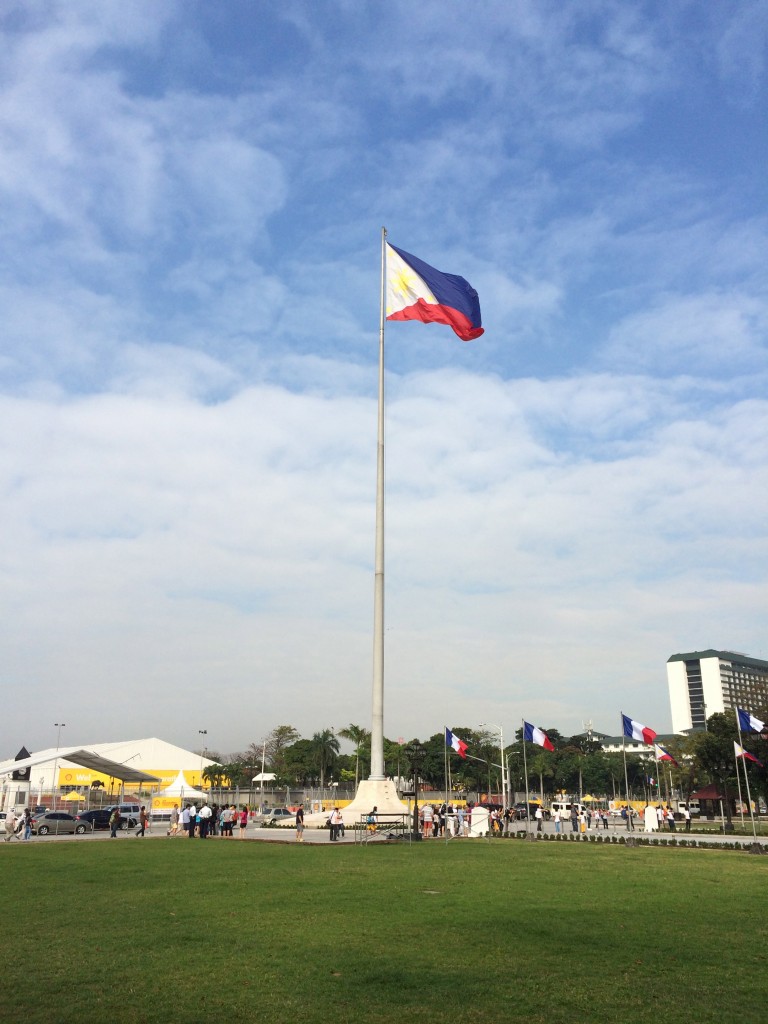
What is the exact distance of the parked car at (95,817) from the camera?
143 feet

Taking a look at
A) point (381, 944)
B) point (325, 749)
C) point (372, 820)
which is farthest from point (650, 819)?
point (325, 749)

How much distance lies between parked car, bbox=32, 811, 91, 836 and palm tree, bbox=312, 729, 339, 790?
72.9 m

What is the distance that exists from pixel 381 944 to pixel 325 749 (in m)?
107

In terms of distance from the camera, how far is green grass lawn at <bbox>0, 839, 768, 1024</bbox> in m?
8.08

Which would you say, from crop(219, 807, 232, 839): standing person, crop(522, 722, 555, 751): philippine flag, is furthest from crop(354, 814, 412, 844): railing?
crop(522, 722, 555, 751): philippine flag

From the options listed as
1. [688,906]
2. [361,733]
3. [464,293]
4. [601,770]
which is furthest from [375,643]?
[601,770]

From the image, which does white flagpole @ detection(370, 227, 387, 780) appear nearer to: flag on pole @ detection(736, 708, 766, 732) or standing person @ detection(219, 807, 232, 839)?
standing person @ detection(219, 807, 232, 839)

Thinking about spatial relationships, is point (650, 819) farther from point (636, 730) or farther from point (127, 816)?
point (127, 816)

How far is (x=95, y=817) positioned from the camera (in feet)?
146

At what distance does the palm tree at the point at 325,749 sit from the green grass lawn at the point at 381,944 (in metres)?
96.2

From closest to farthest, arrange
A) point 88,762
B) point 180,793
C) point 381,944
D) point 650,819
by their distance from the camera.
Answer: point 381,944 → point 650,819 → point 88,762 → point 180,793

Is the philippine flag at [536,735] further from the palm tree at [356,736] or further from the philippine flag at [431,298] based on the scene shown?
the palm tree at [356,736]

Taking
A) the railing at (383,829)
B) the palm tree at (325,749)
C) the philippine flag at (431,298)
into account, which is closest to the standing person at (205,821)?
the railing at (383,829)

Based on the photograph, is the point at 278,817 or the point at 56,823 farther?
the point at 278,817
